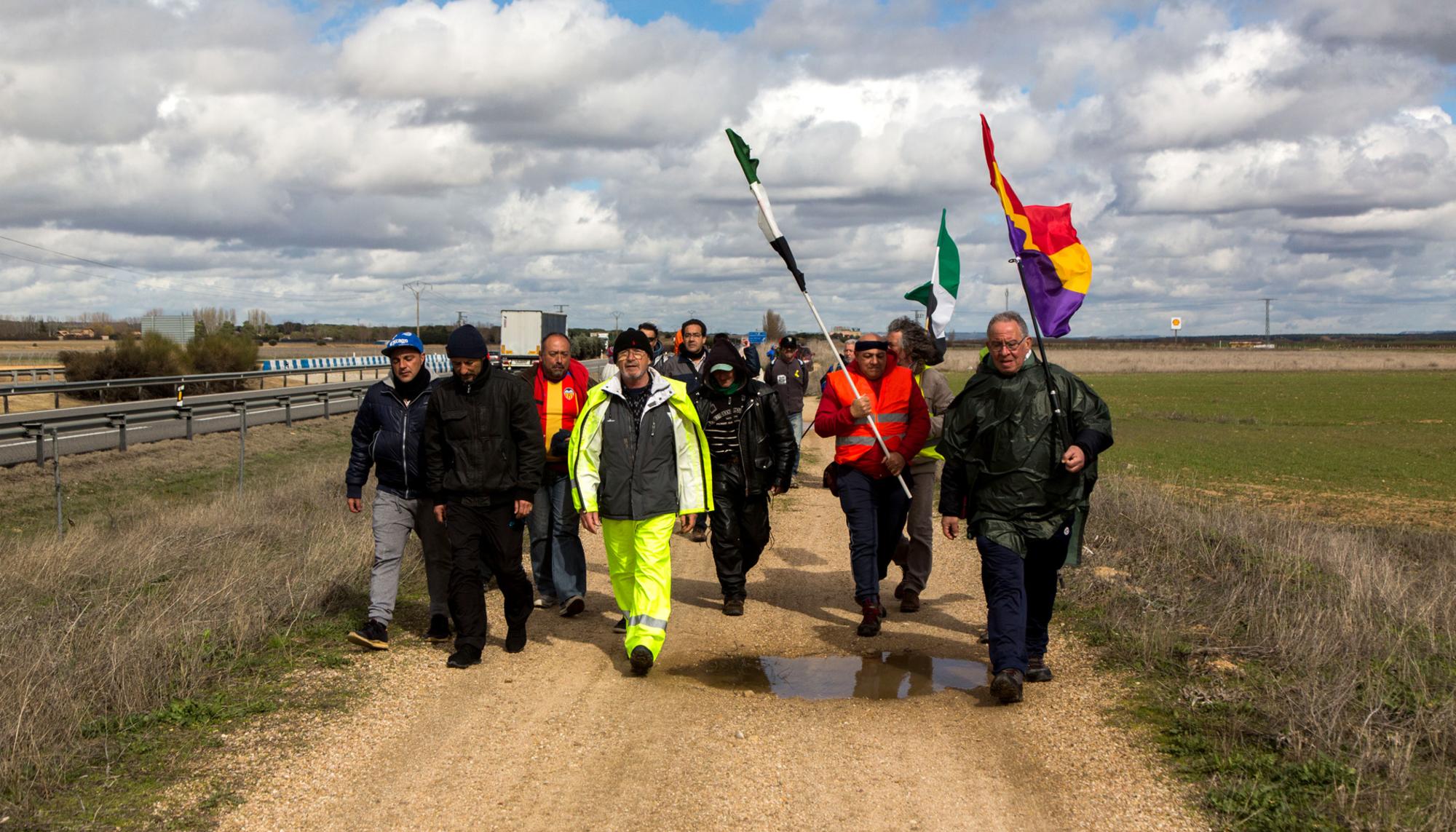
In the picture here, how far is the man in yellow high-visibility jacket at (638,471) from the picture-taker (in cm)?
693

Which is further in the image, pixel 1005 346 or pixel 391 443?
pixel 391 443

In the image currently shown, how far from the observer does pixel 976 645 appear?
7.50 metres

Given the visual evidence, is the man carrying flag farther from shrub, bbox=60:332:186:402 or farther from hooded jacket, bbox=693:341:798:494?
shrub, bbox=60:332:186:402

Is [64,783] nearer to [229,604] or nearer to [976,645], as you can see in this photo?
[229,604]

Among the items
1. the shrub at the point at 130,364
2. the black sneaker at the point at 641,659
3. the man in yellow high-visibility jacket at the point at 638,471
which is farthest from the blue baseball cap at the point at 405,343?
the shrub at the point at 130,364

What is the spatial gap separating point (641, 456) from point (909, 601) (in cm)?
258

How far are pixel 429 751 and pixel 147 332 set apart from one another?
5093cm

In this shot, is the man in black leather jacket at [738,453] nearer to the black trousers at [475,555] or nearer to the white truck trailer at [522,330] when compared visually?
the black trousers at [475,555]

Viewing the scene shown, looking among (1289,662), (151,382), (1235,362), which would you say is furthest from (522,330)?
(1235,362)

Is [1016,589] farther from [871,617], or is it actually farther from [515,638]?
[515,638]

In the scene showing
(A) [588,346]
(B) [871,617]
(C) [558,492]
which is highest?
(A) [588,346]

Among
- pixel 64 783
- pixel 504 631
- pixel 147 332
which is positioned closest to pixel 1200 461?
pixel 504 631

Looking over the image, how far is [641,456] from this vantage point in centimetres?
702

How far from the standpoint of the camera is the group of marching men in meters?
6.20
